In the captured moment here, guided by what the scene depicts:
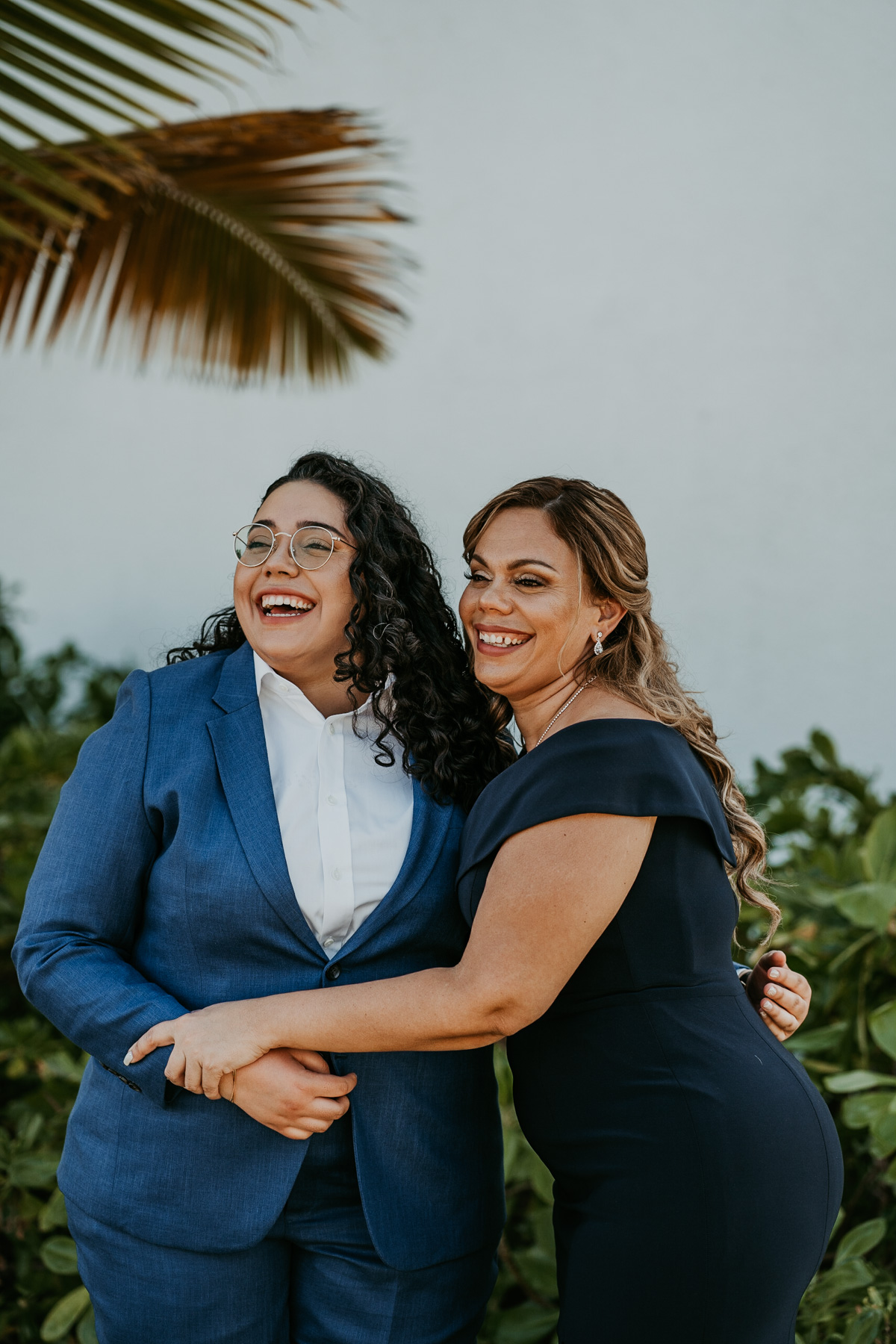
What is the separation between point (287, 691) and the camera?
5.65 feet

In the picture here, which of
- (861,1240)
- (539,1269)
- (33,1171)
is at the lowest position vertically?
(33,1171)

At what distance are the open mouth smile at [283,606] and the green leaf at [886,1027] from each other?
4.10ft

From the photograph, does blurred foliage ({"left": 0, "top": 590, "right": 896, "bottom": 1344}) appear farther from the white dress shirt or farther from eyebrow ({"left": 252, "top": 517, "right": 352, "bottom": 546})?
eyebrow ({"left": 252, "top": 517, "right": 352, "bottom": 546})

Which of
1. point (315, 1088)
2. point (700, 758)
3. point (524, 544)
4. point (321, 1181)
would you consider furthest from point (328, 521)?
point (321, 1181)

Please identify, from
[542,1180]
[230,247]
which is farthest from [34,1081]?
[230,247]

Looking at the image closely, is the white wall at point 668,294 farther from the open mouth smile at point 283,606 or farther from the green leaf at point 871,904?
the open mouth smile at point 283,606

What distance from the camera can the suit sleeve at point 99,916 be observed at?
1.47m

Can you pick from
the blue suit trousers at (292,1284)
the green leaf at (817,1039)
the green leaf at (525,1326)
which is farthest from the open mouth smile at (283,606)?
the green leaf at (525,1326)

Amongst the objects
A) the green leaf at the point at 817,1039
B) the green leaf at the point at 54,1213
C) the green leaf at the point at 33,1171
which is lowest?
the green leaf at the point at 54,1213

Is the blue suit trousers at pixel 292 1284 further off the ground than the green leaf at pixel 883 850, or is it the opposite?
the green leaf at pixel 883 850

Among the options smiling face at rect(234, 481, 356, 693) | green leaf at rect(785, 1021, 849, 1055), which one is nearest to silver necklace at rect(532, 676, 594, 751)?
smiling face at rect(234, 481, 356, 693)

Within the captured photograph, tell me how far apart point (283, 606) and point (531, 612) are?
16.5 inches

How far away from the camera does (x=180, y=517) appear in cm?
478

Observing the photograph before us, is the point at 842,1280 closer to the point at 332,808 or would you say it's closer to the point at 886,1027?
the point at 886,1027
